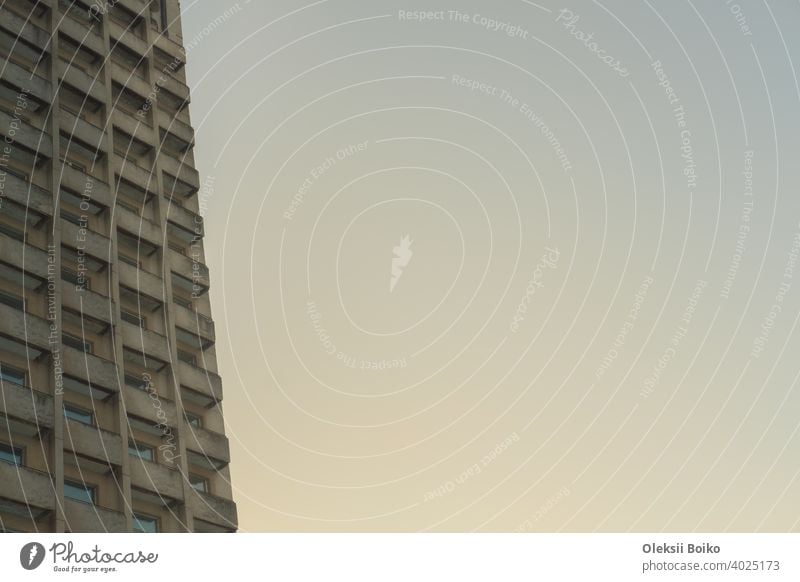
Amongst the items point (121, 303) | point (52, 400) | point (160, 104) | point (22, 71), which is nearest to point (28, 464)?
point (52, 400)

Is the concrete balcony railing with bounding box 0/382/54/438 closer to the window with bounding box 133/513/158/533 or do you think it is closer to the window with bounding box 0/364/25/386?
the window with bounding box 0/364/25/386

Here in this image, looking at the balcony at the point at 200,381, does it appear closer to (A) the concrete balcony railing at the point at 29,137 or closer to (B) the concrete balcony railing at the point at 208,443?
(B) the concrete balcony railing at the point at 208,443

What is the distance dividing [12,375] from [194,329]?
36.1 ft

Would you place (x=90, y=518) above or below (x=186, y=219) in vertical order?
below

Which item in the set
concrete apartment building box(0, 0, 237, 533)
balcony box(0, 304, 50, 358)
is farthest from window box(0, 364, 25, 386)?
balcony box(0, 304, 50, 358)

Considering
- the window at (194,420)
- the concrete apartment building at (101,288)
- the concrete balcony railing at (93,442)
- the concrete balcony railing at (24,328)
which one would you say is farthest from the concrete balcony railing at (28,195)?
the window at (194,420)

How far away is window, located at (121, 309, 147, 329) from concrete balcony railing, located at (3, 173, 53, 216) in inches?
187

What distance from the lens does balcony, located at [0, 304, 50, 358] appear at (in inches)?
1395

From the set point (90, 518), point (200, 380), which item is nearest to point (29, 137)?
point (200, 380)

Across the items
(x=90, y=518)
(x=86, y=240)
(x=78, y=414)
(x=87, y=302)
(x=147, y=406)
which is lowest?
(x=90, y=518)

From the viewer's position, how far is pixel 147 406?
40094 mm

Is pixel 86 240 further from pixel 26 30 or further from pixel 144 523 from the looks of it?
pixel 144 523

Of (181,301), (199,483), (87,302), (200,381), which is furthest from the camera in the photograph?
(181,301)
